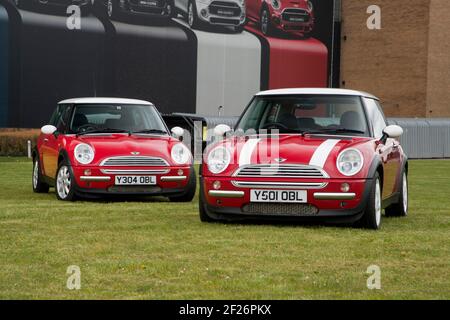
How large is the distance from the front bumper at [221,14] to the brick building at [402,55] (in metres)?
9.51

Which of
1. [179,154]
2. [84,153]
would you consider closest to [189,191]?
[179,154]

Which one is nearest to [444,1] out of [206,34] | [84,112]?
[206,34]

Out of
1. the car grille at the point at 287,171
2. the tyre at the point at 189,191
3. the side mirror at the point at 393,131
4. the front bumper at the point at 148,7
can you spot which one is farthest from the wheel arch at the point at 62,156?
the front bumper at the point at 148,7

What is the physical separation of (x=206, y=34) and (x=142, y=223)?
35222 mm

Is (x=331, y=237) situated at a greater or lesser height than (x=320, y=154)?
lesser

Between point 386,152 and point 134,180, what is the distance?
380 cm

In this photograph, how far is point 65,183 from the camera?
13602mm

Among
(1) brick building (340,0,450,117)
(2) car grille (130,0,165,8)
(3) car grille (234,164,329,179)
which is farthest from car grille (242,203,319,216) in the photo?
(1) brick building (340,0,450,117)

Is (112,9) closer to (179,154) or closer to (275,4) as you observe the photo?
(275,4)

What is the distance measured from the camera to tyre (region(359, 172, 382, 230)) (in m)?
9.88

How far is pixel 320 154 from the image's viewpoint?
9.96 metres

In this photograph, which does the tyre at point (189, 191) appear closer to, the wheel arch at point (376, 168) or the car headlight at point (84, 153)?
the car headlight at point (84, 153)

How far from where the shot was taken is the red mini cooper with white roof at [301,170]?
32.2 feet
